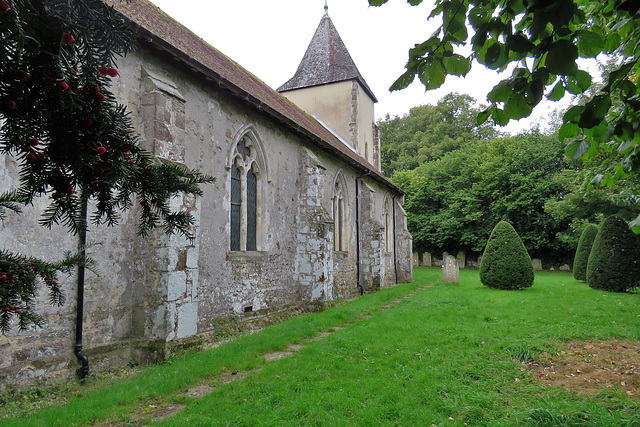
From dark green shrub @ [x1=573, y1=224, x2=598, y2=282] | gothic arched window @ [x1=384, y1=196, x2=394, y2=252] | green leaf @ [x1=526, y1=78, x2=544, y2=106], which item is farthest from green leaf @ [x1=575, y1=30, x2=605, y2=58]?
dark green shrub @ [x1=573, y1=224, x2=598, y2=282]

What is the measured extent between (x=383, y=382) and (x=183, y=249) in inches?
151

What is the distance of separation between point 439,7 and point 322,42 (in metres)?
22.5

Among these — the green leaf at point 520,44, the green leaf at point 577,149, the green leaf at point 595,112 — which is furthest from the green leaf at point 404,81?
the green leaf at point 577,149

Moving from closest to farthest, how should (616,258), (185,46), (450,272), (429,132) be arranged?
(185,46) → (616,258) → (450,272) → (429,132)

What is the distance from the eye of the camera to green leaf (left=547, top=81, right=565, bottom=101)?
2.31m

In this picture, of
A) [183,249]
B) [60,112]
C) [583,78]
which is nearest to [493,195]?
[183,249]

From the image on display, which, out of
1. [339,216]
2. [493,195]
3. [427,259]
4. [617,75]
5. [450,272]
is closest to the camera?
[617,75]

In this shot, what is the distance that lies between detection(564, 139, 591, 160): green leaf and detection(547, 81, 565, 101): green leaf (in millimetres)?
394

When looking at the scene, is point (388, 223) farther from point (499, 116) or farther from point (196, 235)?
point (499, 116)

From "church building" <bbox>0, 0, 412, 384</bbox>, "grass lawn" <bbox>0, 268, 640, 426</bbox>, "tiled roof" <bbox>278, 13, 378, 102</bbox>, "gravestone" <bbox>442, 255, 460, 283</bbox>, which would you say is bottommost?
"grass lawn" <bbox>0, 268, 640, 426</bbox>

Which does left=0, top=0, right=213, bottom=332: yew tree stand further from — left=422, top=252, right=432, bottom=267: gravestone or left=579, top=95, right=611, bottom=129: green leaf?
left=422, top=252, right=432, bottom=267: gravestone

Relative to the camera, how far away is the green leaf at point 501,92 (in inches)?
87.8

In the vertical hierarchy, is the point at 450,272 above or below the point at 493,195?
below

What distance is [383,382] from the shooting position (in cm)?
484
